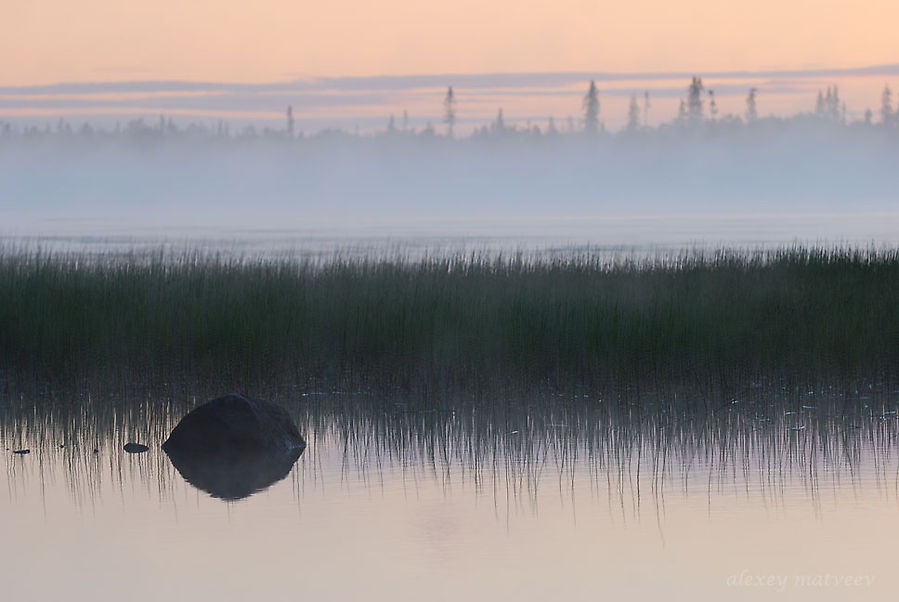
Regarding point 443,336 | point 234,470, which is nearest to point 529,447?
point 234,470

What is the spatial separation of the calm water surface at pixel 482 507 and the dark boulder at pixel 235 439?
0.19 meters

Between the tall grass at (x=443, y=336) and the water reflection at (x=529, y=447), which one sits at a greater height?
the tall grass at (x=443, y=336)

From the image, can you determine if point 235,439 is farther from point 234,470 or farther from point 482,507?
point 482,507

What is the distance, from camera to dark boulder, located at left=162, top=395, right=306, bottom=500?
10.4 m

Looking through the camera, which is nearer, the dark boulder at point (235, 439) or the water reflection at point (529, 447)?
the water reflection at point (529, 447)

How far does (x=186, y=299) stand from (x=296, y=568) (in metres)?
8.08

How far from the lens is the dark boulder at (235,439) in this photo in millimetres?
10383

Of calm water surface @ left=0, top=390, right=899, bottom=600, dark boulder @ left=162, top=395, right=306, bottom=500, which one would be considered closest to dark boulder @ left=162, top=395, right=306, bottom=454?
dark boulder @ left=162, top=395, right=306, bottom=500

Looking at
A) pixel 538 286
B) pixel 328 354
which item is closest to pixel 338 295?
pixel 328 354

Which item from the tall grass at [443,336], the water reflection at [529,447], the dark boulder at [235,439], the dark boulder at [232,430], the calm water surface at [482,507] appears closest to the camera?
the calm water surface at [482,507]

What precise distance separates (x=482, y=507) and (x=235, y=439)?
8.41ft

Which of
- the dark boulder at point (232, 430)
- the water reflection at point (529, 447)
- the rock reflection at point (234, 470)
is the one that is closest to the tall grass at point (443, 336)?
the water reflection at point (529, 447)

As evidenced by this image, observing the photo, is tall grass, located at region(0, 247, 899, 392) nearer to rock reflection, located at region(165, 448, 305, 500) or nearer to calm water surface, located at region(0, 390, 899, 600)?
calm water surface, located at region(0, 390, 899, 600)

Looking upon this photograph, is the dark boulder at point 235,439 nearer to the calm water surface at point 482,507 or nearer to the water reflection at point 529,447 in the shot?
the water reflection at point 529,447
